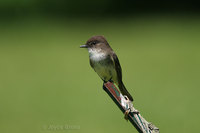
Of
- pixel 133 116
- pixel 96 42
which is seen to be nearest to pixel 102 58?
pixel 96 42

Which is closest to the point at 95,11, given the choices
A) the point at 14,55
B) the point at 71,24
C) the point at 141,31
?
the point at 71,24

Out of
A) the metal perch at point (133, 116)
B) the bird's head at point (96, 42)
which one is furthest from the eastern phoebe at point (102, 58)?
the metal perch at point (133, 116)

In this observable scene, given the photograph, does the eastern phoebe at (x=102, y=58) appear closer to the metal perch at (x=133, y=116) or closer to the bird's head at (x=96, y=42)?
the bird's head at (x=96, y=42)

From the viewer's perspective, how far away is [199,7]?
1448 cm

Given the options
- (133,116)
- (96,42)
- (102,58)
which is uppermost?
(96,42)

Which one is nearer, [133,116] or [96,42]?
[133,116]

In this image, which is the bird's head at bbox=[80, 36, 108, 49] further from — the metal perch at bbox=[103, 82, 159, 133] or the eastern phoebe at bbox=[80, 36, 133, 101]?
the metal perch at bbox=[103, 82, 159, 133]

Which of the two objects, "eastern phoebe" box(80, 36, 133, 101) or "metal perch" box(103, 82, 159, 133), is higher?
"eastern phoebe" box(80, 36, 133, 101)

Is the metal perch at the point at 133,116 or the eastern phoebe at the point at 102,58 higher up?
the eastern phoebe at the point at 102,58

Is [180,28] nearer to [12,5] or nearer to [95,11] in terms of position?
[95,11]

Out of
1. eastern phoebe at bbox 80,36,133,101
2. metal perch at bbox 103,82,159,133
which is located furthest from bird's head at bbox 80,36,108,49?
metal perch at bbox 103,82,159,133

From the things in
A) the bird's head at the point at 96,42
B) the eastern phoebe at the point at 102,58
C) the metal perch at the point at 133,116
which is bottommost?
the metal perch at the point at 133,116

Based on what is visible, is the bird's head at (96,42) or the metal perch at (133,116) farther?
the bird's head at (96,42)

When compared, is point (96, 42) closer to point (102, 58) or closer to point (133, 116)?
point (102, 58)
